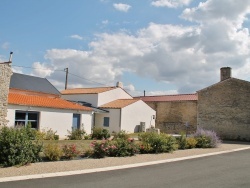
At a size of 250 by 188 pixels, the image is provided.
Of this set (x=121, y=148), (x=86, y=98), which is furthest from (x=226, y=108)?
(x=121, y=148)

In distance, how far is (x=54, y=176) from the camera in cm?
873

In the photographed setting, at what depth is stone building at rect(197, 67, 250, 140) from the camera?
27.1 metres

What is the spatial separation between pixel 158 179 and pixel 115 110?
932 inches

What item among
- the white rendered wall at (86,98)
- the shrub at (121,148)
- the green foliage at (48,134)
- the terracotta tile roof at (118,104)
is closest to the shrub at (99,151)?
the shrub at (121,148)

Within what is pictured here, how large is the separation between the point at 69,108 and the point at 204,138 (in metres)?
11.8

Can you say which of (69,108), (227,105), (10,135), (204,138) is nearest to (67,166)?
(10,135)

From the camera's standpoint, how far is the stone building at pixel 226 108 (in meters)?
27.1

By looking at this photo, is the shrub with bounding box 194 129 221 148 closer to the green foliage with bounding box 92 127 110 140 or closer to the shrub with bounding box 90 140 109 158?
the green foliage with bounding box 92 127 110 140

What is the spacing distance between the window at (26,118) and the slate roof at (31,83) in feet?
18.4

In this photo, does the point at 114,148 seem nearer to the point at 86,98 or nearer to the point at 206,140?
the point at 206,140

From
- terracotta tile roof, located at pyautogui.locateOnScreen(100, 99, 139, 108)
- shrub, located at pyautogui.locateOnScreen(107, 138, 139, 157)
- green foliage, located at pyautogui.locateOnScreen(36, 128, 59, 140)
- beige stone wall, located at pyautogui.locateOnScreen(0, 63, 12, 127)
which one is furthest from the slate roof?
shrub, located at pyautogui.locateOnScreen(107, 138, 139, 157)

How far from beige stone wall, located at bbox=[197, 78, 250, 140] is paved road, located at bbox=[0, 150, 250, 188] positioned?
1705cm

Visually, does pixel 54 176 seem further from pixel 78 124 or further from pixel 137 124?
pixel 137 124

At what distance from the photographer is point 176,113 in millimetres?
38438
